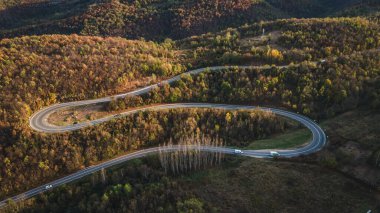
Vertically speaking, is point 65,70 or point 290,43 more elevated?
point 290,43

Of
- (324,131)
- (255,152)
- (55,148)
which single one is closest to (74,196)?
(55,148)

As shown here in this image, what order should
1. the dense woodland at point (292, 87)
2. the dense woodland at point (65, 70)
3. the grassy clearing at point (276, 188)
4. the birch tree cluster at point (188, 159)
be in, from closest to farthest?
the grassy clearing at point (276, 188) → the birch tree cluster at point (188, 159) → the dense woodland at point (292, 87) → the dense woodland at point (65, 70)

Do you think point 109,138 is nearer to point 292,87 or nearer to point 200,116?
point 200,116

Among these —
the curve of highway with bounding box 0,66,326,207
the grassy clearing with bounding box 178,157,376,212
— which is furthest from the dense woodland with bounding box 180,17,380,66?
the grassy clearing with bounding box 178,157,376,212

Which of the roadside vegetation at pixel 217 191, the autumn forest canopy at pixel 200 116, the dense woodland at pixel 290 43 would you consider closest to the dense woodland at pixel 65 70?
the autumn forest canopy at pixel 200 116

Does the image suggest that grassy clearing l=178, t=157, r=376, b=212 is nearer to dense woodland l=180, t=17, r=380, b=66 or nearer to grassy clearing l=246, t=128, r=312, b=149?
grassy clearing l=246, t=128, r=312, b=149

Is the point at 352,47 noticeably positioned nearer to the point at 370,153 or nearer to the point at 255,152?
the point at 370,153

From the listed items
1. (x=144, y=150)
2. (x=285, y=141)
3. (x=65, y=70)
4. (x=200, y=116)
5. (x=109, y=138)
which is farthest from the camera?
(x=65, y=70)

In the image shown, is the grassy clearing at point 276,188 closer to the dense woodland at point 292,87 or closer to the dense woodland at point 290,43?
the dense woodland at point 292,87

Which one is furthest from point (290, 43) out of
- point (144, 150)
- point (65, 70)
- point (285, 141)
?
point (65, 70)
